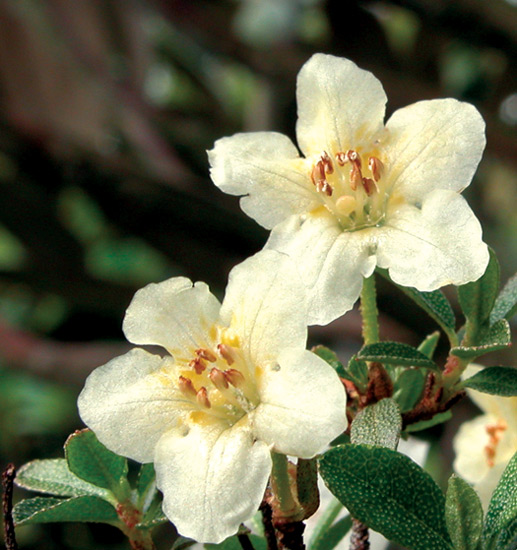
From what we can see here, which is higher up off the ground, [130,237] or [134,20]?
[134,20]

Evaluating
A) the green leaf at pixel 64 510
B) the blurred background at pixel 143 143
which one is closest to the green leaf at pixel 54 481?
the green leaf at pixel 64 510

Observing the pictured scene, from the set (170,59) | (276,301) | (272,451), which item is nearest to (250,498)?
(272,451)

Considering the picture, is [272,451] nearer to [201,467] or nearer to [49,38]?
[201,467]

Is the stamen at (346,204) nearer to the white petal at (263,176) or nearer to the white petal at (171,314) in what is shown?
the white petal at (263,176)

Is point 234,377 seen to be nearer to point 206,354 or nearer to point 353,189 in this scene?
point 206,354

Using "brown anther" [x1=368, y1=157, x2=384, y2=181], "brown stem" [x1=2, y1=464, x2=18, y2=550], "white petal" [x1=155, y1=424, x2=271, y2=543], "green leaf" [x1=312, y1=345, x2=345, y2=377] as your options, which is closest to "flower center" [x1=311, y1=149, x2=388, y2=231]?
"brown anther" [x1=368, y1=157, x2=384, y2=181]

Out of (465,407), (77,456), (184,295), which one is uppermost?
(184,295)

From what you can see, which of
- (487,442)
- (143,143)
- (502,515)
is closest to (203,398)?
(502,515)

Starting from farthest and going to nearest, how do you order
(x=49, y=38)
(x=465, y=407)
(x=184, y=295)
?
(x=49, y=38) < (x=465, y=407) < (x=184, y=295)
